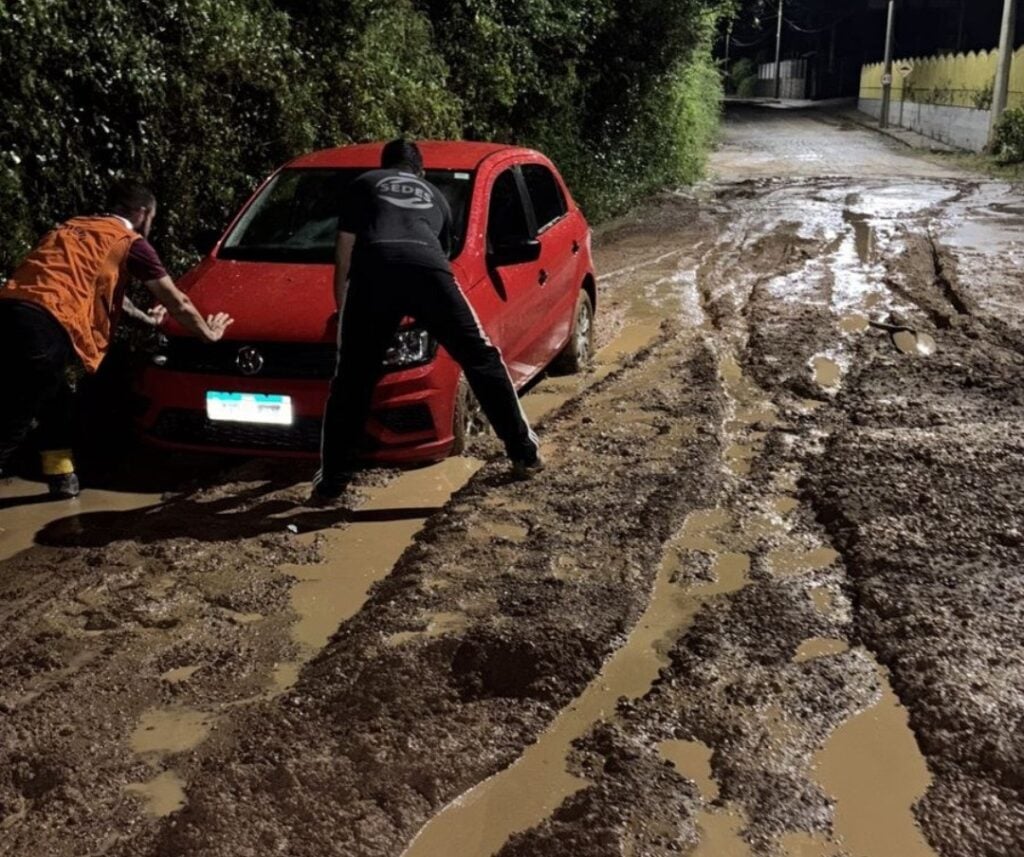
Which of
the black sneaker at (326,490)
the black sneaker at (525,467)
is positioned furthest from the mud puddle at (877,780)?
the black sneaker at (326,490)

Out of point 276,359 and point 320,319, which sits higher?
point 320,319

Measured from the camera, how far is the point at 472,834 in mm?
2768

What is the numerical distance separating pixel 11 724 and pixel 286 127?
607cm

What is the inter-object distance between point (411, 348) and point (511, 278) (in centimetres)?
109

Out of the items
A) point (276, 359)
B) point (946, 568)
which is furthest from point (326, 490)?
point (946, 568)

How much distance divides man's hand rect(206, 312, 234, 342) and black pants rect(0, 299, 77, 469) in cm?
63

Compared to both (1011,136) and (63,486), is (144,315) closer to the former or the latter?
(63,486)

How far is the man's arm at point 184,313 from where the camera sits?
4.76 metres

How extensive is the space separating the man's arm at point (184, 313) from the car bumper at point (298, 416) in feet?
0.92

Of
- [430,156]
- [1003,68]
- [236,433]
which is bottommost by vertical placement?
[236,433]

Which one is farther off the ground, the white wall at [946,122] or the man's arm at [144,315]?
the man's arm at [144,315]

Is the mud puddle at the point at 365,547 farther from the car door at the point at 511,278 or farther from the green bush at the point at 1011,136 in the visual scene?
the green bush at the point at 1011,136

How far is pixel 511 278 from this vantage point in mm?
6113

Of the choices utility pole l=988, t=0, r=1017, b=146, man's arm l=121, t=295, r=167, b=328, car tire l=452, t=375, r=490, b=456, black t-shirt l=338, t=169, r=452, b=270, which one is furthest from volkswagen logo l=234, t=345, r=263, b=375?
utility pole l=988, t=0, r=1017, b=146
